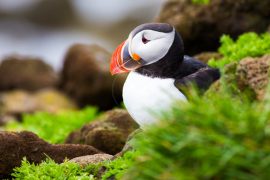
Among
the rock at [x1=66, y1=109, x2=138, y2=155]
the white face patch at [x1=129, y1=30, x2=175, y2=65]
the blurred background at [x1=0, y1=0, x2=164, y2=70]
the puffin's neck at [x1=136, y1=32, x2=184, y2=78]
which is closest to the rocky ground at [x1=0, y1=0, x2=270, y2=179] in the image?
the rock at [x1=66, y1=109, x2=138, y2=155]

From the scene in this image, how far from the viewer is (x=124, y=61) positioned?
20.9ft

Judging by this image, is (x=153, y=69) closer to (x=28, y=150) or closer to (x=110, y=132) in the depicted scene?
(x=28, y=150)

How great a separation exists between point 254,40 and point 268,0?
1.48m

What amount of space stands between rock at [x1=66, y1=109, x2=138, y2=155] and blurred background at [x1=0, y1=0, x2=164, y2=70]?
16.9m

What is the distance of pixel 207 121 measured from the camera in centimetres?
434

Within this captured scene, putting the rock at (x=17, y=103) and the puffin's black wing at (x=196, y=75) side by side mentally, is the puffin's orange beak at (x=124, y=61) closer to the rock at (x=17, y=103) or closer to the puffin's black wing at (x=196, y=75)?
the puffin's black wing at (x=196, y=75)

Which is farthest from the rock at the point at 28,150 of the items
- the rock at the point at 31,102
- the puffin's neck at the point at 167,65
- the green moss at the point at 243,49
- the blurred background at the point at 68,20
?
the blurred background at the point at 68,20

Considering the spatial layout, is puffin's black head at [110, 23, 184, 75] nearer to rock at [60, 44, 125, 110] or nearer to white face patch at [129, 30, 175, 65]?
white face patch at [129, 30, 175, 65]

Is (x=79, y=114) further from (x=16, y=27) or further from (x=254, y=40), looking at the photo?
(x=16, y=27)

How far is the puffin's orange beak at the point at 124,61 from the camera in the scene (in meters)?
6.27

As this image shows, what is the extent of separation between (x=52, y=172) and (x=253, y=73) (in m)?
1.81

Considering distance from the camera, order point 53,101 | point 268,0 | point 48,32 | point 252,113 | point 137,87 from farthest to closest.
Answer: point 48,32
point 53,101
point 268,0
point 137,87
point 252,113

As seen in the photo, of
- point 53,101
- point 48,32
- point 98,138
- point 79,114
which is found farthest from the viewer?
point 48,32

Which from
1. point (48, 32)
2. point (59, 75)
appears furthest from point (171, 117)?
point (48, 32)
